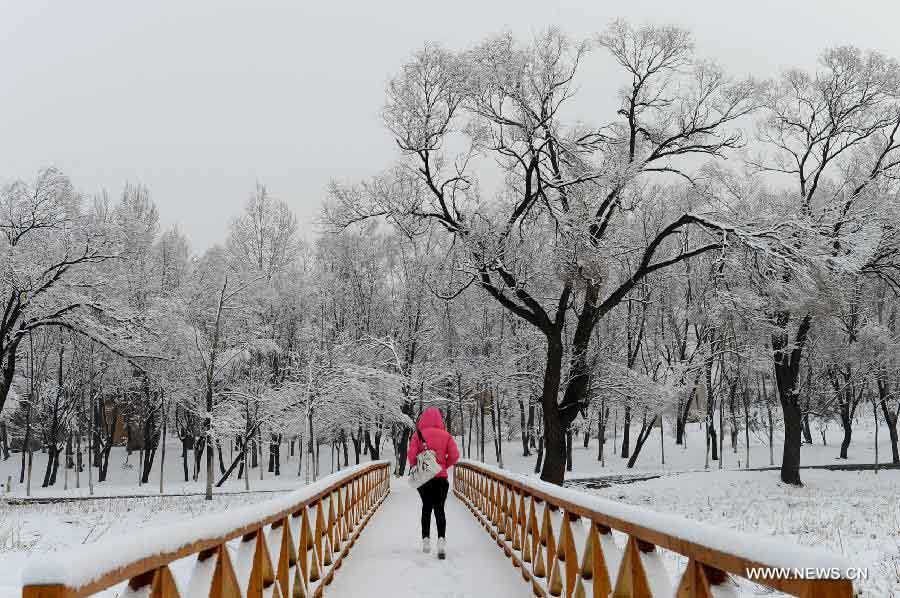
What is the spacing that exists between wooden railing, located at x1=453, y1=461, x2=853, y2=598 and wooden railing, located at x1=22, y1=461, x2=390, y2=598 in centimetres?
204

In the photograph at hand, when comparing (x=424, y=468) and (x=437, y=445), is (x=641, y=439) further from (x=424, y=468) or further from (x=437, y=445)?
(x=424, y=468)

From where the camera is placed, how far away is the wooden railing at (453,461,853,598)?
223 cm

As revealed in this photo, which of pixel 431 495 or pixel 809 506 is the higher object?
pixel 431 495

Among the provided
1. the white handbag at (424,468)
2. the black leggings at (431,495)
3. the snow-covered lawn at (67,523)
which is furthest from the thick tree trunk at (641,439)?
the white handbag at (424,468)

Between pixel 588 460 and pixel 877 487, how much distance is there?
23.8 m

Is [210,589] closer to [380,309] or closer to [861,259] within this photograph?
[861,259]

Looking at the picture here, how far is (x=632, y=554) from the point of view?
3.67 m

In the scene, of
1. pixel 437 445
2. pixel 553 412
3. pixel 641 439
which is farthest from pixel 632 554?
pixel 641 439

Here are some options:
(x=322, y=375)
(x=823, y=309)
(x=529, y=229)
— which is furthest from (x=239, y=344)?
(x=823, y=309)

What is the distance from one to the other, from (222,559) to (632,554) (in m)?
2.04

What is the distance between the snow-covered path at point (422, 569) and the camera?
23.7ft

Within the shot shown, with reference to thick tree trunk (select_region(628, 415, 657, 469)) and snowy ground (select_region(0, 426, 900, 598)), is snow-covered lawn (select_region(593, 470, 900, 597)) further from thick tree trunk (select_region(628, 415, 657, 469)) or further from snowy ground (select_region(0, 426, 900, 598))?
thick tree trunk (select_region(628, 415, 657, 469))

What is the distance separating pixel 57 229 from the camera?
2339cm

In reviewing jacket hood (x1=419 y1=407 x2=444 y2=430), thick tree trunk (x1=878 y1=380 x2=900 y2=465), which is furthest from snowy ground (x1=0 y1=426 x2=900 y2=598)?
thick tree trunk (x1=878 y1=380 x2=900 y2=465)
